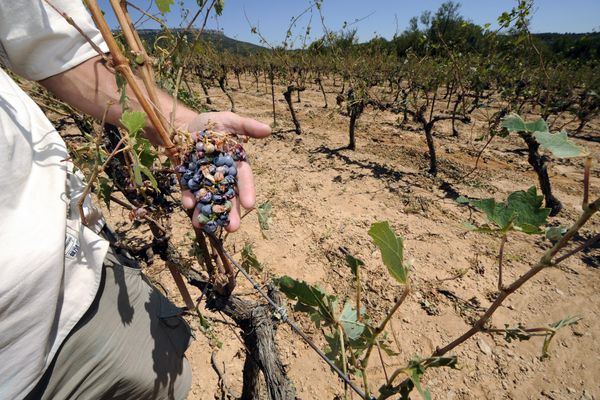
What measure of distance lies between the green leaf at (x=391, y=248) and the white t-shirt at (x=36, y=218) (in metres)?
1.03

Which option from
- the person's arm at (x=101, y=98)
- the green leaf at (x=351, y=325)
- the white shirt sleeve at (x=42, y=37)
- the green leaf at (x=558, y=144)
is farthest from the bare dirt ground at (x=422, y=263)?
the white shirt sleeve at (x=42, y=37)

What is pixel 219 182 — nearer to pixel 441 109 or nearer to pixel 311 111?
pixel 311 111

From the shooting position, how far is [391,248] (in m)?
0.65

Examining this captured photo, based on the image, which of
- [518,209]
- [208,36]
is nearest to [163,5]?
[518,209]

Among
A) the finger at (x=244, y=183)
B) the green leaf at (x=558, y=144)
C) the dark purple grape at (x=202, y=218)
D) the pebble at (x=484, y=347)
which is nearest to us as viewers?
the green leaf at (x=558, y=144)

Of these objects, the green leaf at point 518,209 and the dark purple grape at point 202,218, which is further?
the dark purple grape at point 202,218

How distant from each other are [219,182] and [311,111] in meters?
9.78

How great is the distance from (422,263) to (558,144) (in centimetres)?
324

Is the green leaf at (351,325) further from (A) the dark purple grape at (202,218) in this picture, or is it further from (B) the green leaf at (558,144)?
(B) the green leaf at (558,144)

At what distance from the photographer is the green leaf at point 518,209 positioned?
652 millimetres

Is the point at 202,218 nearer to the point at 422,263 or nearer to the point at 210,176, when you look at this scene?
the point at 210,176

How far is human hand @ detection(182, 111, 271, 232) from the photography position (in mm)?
960

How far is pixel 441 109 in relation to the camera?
11.1m

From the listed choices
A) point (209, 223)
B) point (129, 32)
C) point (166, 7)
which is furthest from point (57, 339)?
point (166, 7)
